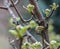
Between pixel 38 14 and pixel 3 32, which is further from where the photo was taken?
pixel 3 32

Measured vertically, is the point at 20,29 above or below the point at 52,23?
above

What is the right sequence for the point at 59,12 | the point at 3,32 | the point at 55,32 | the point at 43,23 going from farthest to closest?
the point at 3,32, the point at 55,32, the point at 59,12, the point at 43,23

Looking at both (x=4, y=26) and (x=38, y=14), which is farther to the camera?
(x=4, y=26)

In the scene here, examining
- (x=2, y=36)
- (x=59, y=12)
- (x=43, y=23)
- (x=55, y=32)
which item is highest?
(x=43, y=23)

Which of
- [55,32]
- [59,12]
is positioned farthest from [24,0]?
[55,32]

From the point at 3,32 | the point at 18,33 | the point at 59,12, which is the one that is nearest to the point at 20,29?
the point at 18,33

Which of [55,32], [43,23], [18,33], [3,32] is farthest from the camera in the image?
[3,32]

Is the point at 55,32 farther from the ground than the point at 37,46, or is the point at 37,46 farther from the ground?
the point at 37,46

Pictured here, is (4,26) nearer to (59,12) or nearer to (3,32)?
(3,32)

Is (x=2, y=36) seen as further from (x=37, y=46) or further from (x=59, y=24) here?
(x=37, y=46)
